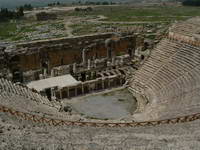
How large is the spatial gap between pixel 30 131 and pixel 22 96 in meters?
10.6

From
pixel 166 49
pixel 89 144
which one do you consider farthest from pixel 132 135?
pixel 166 49

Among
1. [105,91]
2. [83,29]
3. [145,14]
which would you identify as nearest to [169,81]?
[105,91]

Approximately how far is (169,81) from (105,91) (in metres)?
6.69

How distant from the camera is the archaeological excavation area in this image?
48.6 feet

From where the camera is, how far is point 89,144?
13.7m

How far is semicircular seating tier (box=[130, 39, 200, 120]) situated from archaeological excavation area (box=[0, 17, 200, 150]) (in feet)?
0.31

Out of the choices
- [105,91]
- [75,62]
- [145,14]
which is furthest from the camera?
[145,14]

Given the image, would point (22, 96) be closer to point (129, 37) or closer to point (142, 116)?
point (142, 116)

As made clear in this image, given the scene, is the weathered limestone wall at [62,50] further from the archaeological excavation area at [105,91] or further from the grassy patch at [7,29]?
the grassy patch at [7,29]

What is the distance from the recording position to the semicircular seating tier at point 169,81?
22.6 meters

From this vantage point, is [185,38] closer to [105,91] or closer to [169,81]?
[169,81]

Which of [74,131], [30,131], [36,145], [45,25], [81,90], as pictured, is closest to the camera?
[36,145]

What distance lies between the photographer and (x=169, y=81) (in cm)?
2772

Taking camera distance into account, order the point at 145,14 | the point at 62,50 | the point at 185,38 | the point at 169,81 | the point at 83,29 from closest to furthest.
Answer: the point at 169,81 → the point at 185,38 → the point at 62,50 → the point at 83,29 → the point at 145,14
